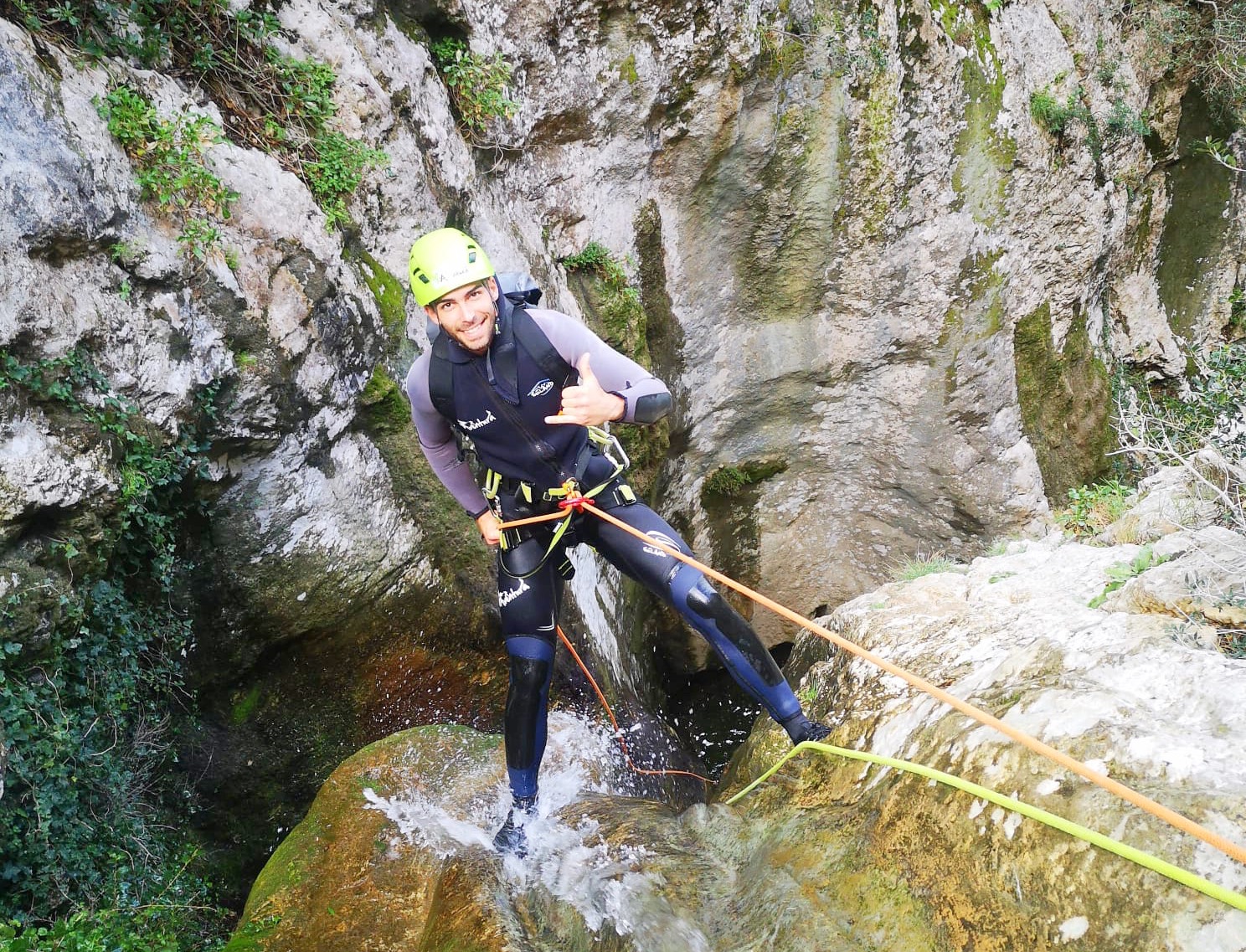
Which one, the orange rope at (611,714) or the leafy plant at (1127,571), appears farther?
the orange rope at (611,714)

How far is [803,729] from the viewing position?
379cm

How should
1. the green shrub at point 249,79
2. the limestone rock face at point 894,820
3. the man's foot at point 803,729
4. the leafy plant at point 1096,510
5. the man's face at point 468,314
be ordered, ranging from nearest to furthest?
the limestone rock face at point 894,820 < the man's face at point 468,314 < the man's foot at point 803,729 < the green shrub at point 249,79 < the leafy plant at point 1096,510

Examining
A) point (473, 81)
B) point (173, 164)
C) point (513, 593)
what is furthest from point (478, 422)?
point (473, 81)

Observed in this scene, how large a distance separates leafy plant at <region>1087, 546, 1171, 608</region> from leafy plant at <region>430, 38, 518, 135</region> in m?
5.76

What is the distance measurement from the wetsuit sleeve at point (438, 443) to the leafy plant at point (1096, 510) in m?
4.29

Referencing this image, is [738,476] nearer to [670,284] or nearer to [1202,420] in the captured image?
[670,284]

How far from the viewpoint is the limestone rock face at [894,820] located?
226cm

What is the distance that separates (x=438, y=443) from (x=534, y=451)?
23.1 inches

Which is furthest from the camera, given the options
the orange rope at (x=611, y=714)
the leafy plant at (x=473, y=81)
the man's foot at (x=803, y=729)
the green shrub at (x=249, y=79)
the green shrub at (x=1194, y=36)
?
the green shrub at (x=1194, y=36)

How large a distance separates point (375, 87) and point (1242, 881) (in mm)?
6073

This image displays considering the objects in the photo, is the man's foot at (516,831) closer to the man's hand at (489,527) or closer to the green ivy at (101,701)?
the man's hand at (489,527)

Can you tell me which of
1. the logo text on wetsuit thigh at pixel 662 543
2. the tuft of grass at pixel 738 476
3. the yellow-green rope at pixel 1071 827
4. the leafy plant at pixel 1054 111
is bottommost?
the tuft of grass at pixel 738 476

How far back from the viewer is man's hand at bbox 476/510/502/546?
13.2 ft

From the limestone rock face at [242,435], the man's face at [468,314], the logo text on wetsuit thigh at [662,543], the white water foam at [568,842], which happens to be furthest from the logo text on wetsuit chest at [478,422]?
the white water foam at [568,842]
